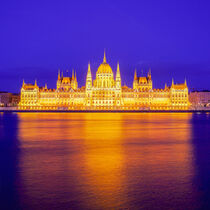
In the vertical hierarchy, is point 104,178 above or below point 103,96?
below

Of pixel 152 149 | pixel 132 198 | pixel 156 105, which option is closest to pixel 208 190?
pixel 132 198

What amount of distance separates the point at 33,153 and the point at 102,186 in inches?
335

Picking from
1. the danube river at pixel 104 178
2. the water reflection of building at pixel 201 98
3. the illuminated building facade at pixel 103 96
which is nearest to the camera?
the danube river at pixel 104 178

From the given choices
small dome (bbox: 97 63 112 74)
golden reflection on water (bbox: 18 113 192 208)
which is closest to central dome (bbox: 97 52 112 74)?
small dome (bbox: 97 63 112 74)

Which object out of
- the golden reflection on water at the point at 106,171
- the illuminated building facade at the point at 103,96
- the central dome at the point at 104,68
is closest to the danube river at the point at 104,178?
the golden reflection on water at the point at 106,171

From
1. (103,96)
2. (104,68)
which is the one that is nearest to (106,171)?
(103,96)

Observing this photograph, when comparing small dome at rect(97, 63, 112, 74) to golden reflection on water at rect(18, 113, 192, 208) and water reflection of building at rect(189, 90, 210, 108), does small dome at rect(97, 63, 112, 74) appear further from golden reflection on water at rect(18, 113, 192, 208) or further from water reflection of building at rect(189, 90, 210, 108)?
golden reflection on water at rect(18, 113, 192, 208)

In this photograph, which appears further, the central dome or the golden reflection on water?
the central dome

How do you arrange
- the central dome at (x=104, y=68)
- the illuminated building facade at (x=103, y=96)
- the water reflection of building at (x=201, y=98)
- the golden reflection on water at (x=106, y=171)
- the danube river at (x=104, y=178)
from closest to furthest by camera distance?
the danube river at (x=104, y=178)
the golden reflection on water at (x=106, y=171)
the illuminated building facade at (x=103, y=96)
the central dome at (x=104, y=68)
the water reflection of building at (x=201, y=98)

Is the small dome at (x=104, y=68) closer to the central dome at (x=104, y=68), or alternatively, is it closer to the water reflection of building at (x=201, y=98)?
the central dome at (x=104, y=68)

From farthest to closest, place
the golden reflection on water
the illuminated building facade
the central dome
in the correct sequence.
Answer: the central dome
the illuminated building facade
the golden reflection on water

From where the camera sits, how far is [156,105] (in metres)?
132

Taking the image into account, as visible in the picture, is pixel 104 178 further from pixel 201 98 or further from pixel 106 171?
pixel 201 98

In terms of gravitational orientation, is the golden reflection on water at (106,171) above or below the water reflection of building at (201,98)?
below
